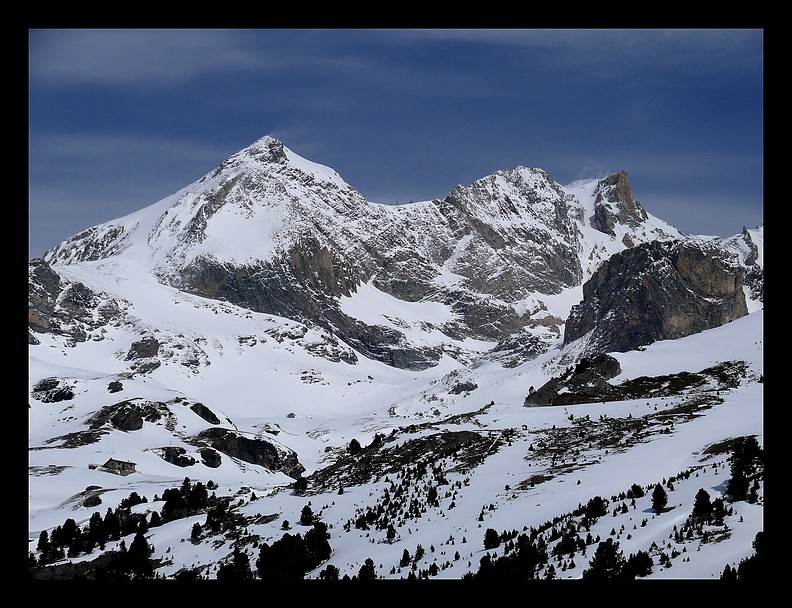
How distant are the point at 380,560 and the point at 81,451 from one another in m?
78.7

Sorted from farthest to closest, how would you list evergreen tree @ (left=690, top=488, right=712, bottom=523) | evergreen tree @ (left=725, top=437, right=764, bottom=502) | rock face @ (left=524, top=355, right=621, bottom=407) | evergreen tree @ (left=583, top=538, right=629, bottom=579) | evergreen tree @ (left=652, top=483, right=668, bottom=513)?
rock face @ (left=524, top=355, right=621, bottom=407), evergreen tree @ (left=652, top=483, right=668, bottom=513), evergreen tree @ (left=725, top=437, right=764, bottom=502), evergreen tree @ (left=690, top=488, right=712, bottom=523), evergreen tree @ (left=583, top=538, right=629, bottom=579)

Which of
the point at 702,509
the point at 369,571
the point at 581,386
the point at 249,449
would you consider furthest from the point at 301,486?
the point at 249,449

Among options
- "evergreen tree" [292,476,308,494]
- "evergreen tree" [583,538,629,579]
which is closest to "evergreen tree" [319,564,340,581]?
"evergreen tree" [583,538,629,579]

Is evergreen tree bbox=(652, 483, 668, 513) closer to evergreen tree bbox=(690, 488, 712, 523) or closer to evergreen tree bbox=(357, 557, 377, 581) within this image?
evergreen tree bbox=(690, 488, 712, 523)

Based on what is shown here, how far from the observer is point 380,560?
125ft

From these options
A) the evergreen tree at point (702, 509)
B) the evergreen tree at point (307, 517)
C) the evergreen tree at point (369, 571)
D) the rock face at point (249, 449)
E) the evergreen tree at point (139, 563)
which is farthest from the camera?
the rock face at point (249, 449)

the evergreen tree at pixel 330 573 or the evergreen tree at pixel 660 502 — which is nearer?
the evergreen tree at pixel 330 573

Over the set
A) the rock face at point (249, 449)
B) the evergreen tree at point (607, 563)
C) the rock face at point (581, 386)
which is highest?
the rock face at point (581, 386)

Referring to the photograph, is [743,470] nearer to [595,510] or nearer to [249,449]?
[595,510]

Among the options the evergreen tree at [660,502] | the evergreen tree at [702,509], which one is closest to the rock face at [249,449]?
the evergreen tree at [660,502]

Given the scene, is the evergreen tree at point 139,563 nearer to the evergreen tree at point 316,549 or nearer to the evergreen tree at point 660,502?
the evergreen tree at point 316,549
